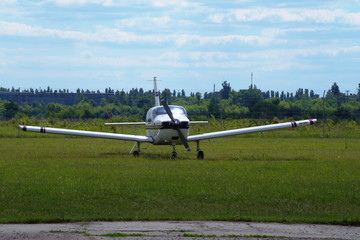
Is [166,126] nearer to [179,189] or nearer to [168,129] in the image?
[168,129]

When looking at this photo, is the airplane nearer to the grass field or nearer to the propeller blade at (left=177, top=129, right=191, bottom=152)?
the propeller blade at (left=177, top=129, right=191, bottom=152)

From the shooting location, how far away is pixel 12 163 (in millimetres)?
21453

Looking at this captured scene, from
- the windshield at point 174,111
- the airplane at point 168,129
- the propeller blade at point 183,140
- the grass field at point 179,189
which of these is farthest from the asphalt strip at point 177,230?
the windshield at point 174,111

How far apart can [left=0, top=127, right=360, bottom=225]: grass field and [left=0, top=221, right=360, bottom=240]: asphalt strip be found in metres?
0.47

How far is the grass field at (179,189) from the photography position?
11.8 m

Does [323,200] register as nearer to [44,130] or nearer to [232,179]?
[232,179]

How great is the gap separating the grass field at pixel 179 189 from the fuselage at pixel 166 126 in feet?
4.33

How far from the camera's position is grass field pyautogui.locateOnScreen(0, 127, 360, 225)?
11781 mm

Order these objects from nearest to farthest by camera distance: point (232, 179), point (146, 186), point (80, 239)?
1. point (80, 239)
2. point (146, 186)
3. point (232, 179)

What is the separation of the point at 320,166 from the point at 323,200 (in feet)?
24.6

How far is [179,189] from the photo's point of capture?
586 inches

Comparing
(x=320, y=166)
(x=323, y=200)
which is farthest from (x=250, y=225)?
(x=320, y=166)

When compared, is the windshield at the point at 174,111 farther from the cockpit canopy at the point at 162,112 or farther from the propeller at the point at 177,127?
the propeller at the point at 177,127

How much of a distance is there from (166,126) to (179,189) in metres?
9.91
